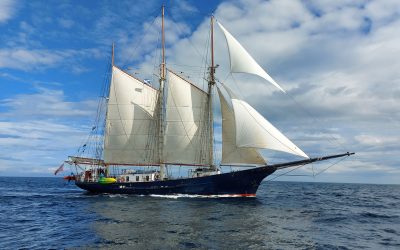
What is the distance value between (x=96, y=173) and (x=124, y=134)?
8.89 m

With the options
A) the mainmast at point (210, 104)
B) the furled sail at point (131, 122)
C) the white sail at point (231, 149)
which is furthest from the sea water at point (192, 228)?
the furled sail at point (131, 122)

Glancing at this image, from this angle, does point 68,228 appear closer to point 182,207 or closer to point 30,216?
point 30,216

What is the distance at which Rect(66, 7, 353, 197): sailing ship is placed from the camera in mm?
43281

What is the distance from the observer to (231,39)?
45781 mm

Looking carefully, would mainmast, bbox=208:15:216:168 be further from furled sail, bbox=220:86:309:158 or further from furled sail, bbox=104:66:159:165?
furled sail, bbox=104:66:159:165

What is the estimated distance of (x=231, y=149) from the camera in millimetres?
45812

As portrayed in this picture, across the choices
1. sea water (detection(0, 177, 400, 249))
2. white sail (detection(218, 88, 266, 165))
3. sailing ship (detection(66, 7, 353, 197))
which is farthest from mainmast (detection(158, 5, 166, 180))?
sea water (detection(0, 177, 400, 249))

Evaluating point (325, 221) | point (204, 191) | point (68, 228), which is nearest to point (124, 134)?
point (204, 191)

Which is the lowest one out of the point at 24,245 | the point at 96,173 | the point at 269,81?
the point at 24,245

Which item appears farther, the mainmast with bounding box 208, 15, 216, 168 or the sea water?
the mainmast with bounding box 208, 15, 216, 168

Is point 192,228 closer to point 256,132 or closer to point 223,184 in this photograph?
point 256,132

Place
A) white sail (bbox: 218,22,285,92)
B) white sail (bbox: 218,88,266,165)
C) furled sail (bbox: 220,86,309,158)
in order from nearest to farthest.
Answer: furled sail (bbox: 220,86,309,158) → white sail (bbox: 218,22,285,92) → white sail (bbox: 218,88,266,165)

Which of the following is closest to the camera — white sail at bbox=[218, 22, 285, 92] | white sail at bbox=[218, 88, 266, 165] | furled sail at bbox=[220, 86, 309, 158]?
furled sail at bbox=[220, 86, 309, 158]

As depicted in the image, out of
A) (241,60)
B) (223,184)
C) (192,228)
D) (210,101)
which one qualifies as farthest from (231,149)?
(192,228)
